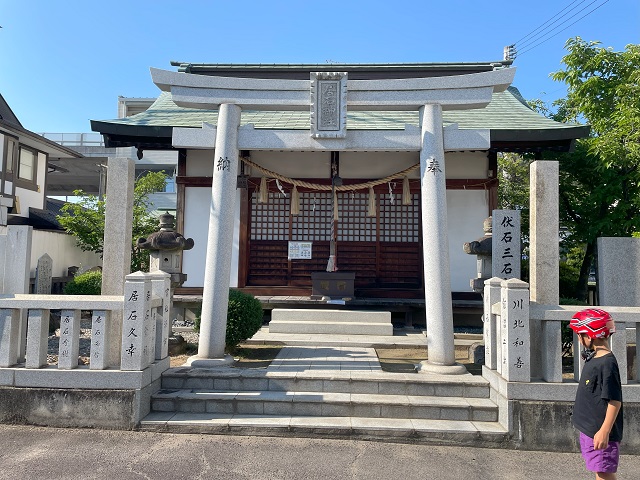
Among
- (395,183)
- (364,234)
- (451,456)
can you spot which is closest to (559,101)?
(395,183)

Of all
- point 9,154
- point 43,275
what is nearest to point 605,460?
point 43,275

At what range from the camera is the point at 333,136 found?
7.29 m

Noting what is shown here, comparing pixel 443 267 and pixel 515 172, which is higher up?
pixel 515 172

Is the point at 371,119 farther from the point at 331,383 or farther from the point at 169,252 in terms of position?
the point at 331,383

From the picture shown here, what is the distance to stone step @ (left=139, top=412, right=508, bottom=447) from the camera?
5.49 m

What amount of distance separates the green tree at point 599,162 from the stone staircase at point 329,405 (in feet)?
23.7

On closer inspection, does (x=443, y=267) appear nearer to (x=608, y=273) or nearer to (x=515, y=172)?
(x=608, y=273)

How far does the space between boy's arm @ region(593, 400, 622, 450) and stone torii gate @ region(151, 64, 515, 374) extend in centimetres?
337

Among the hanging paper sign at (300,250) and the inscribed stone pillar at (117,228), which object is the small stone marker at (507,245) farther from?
the inscribed stone pillar at (117,228)

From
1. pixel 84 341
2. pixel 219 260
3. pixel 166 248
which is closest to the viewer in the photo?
pixel 219 260

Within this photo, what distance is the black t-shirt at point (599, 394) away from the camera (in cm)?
350

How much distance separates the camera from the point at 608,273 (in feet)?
21.5

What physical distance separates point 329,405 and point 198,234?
25.6 feet

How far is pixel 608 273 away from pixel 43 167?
80.5 ft
